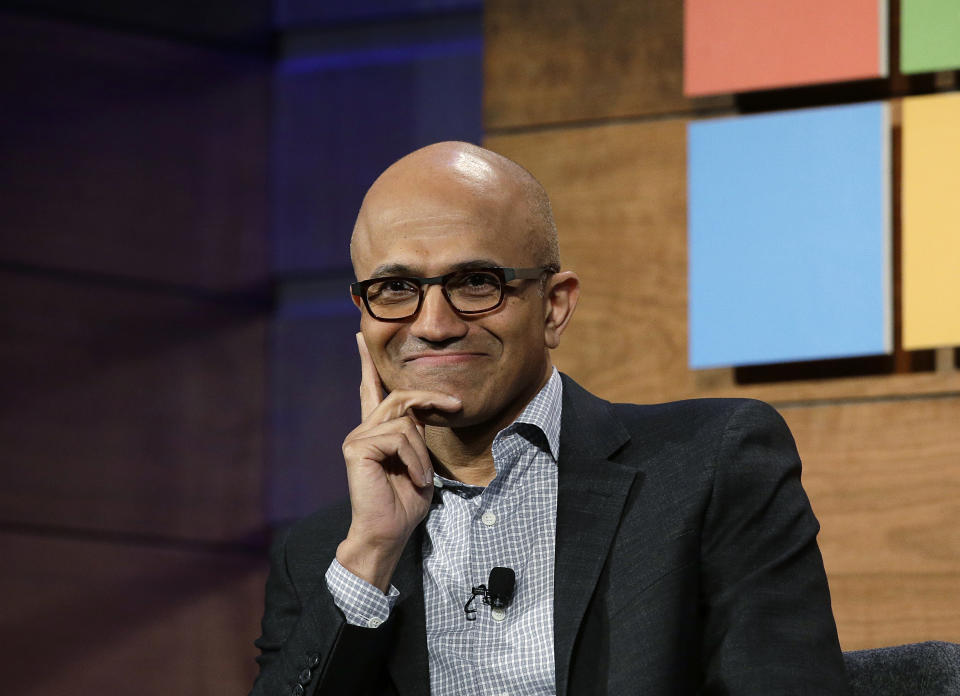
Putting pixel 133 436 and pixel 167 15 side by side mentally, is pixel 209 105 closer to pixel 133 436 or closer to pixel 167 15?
pixel 167 15

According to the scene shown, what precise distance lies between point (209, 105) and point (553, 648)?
3965 mm

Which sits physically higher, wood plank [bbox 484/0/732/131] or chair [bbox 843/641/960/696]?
wood plank [bbox 484/0/732/131]

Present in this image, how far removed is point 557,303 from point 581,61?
132 centimetres

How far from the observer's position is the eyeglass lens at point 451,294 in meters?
Result: 2.06

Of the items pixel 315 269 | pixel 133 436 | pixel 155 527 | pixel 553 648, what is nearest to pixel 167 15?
pixel 315 269

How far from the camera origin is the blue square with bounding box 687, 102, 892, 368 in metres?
2.94

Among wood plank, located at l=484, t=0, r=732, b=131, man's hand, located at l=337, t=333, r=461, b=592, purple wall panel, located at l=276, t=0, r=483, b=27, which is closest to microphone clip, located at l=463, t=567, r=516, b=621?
man's hand, located at l=337, t=333, r=461, b=592

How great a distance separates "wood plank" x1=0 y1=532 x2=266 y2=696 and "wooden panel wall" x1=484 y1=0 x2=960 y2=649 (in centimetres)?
242

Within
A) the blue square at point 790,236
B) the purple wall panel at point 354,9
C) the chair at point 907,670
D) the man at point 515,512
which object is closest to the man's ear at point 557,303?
the man at point 515,512

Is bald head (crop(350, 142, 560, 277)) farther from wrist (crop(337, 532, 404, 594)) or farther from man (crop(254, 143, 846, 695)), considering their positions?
wrist (crop(337, 532, 404, 594))

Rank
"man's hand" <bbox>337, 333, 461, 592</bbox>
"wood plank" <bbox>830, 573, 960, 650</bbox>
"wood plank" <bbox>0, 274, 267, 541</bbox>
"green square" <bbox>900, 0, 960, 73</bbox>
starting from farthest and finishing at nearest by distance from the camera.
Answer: "wood plank" <bbox>0, 274, 267, 541</bbox>, "green square" <bbox>900, 0, 960, 73</bbox>, "wood plank" <bbox>830, 573, 960, 650</bbox>, "man's hand" <bbox>337, 333, 461, 592</bbox>

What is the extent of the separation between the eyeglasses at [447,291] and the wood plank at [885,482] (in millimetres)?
1134

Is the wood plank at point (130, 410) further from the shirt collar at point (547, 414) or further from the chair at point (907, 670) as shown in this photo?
the chair at point (907, 670)

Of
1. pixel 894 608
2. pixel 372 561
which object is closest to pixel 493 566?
pixel 372 561
